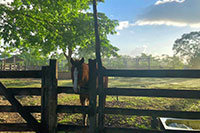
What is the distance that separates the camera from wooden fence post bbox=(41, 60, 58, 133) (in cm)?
298

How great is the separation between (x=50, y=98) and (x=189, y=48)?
49.2 m

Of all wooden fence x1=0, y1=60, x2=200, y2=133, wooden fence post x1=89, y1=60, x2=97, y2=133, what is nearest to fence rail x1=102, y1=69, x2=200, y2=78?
wooden fence x1=0, y1=60, x2=200, y2=133

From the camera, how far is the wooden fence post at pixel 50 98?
9.79 ft

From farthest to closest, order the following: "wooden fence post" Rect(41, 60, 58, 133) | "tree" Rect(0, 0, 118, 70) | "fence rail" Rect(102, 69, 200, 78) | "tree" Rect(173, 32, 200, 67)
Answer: "tree" Rect(173, 32, 200, 67)
"tree" Rect(0, 0, 118, 70)
"wooden fence post" Rect(41, 60, 58, 133)
"fence rail" Rect(102, 69, 200, 78)

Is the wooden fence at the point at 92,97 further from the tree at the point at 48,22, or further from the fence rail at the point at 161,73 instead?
the tree at the point at 48,22

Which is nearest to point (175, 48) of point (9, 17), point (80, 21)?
point (80, 21)

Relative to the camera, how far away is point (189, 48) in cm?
4206

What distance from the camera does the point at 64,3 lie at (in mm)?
7695

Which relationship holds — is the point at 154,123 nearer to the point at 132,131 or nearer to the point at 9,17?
the point at 132,131

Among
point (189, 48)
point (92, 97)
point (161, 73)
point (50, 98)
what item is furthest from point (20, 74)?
point (189, 48)

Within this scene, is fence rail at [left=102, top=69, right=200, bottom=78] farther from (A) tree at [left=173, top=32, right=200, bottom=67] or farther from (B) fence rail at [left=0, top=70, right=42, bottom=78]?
(A) tree at [left=173, top=32, right=200, bottom=67]

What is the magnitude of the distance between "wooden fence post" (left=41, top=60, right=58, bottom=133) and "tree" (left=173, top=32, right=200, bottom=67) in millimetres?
45746

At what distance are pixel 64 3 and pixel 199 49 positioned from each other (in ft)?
150

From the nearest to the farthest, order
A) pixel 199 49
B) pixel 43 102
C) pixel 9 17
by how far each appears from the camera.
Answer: pixel 43 102 → pixel 9 17 → pixel 199 49
